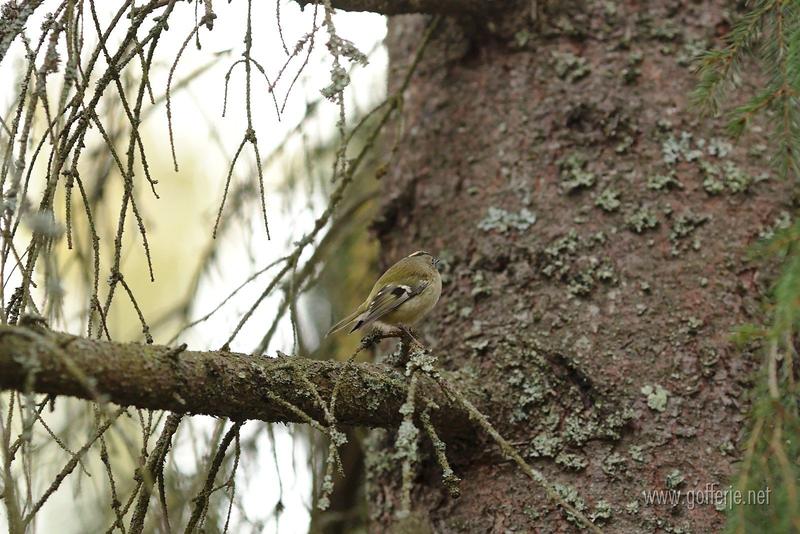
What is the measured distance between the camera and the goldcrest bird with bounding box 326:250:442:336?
3195mm

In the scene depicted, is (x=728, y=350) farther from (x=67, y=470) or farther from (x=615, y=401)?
(x=67, y=470)

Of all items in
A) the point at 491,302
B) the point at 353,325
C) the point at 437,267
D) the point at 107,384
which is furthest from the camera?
the point at 353,325

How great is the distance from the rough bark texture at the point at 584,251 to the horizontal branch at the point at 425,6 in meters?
0.09

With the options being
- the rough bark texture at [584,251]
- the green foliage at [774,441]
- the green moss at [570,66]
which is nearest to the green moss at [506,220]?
the rough bark texture at [584,251]

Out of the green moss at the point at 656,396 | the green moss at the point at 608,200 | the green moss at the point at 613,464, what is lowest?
the green moss at the point at 613,464

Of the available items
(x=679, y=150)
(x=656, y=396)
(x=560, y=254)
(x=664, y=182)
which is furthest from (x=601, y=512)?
(x=679, y=150)

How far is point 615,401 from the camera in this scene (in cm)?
264

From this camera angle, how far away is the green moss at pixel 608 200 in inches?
116

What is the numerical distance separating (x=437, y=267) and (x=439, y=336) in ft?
0.82

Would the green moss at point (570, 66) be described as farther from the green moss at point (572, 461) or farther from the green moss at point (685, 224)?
the green moss at point (572, 461)

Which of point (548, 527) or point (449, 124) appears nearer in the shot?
point (548, 527)

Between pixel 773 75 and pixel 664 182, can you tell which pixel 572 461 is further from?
pixel 773 75

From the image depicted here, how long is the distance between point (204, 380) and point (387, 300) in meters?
1.43

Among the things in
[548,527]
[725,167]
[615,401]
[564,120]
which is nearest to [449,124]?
[564,120]
